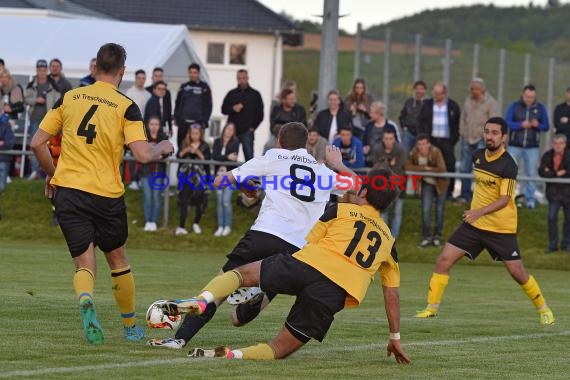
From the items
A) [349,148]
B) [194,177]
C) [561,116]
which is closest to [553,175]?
[561,116]

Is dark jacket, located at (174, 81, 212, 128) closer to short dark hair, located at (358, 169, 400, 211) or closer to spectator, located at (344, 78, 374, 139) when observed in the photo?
spectator, located at (344, 78, 374, 139)

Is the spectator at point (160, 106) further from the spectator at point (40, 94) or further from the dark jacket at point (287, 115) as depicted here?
the dark jacket at point (287, 115)

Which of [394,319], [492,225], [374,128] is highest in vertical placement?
[374,128]

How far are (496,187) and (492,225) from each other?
15.4 inches

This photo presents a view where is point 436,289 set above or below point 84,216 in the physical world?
below

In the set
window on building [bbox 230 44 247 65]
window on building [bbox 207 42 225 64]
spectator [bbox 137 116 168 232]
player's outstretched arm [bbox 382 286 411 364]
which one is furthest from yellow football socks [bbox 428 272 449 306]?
window on building [bbox 207 42 225 64]

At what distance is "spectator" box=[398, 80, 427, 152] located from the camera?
896 inches

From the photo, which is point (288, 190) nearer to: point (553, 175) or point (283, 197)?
point (283, 197)

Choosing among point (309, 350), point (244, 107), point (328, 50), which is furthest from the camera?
point (328, 50)

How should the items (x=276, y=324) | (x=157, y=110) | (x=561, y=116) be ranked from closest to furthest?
1. (x=276, y=324)
2. (x=561, y=116)
3. (x=157, y=110)

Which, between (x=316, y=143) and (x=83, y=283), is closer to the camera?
(x=83, y=283)

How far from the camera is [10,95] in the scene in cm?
2380

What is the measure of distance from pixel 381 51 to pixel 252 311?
19575mm

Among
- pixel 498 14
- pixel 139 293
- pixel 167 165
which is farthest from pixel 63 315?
pixel 498 14
